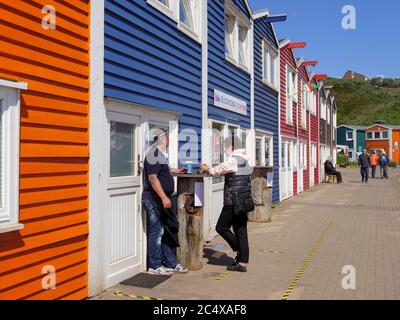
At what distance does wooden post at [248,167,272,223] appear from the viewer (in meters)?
10.6

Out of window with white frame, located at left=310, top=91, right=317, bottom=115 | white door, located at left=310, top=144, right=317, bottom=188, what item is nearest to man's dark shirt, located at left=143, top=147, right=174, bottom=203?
white door, located at left=310, top=144, right=317, bottom=188

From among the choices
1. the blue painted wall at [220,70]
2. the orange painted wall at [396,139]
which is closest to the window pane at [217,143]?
the blue painted wall at [220,70]

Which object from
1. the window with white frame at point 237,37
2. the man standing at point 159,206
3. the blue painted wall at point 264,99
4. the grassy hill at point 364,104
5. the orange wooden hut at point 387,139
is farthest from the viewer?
the grassy hill at point 364,104

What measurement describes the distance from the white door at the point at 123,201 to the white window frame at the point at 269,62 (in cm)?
809

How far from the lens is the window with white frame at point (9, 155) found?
381 centimetres

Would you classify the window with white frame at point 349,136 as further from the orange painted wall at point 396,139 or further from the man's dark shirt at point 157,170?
the man's dark shirt at point 157,170

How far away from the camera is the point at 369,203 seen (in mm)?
15078

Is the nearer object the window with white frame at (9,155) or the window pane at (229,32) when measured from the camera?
the window with white frame at (9,155)

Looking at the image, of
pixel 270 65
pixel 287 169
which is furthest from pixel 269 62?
pixel 287 169

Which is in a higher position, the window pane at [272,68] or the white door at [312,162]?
the window pane at [272,68]

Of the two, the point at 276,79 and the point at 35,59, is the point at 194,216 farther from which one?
the point at 276,79

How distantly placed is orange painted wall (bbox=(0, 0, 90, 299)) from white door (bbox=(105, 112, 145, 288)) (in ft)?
1.63

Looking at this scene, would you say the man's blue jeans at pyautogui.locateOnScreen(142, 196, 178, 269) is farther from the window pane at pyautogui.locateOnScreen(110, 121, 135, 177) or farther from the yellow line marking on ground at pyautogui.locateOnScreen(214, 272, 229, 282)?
the yellow line marking on ground at pyautogui.locateOnScreen(214, 272, 229, 282)
